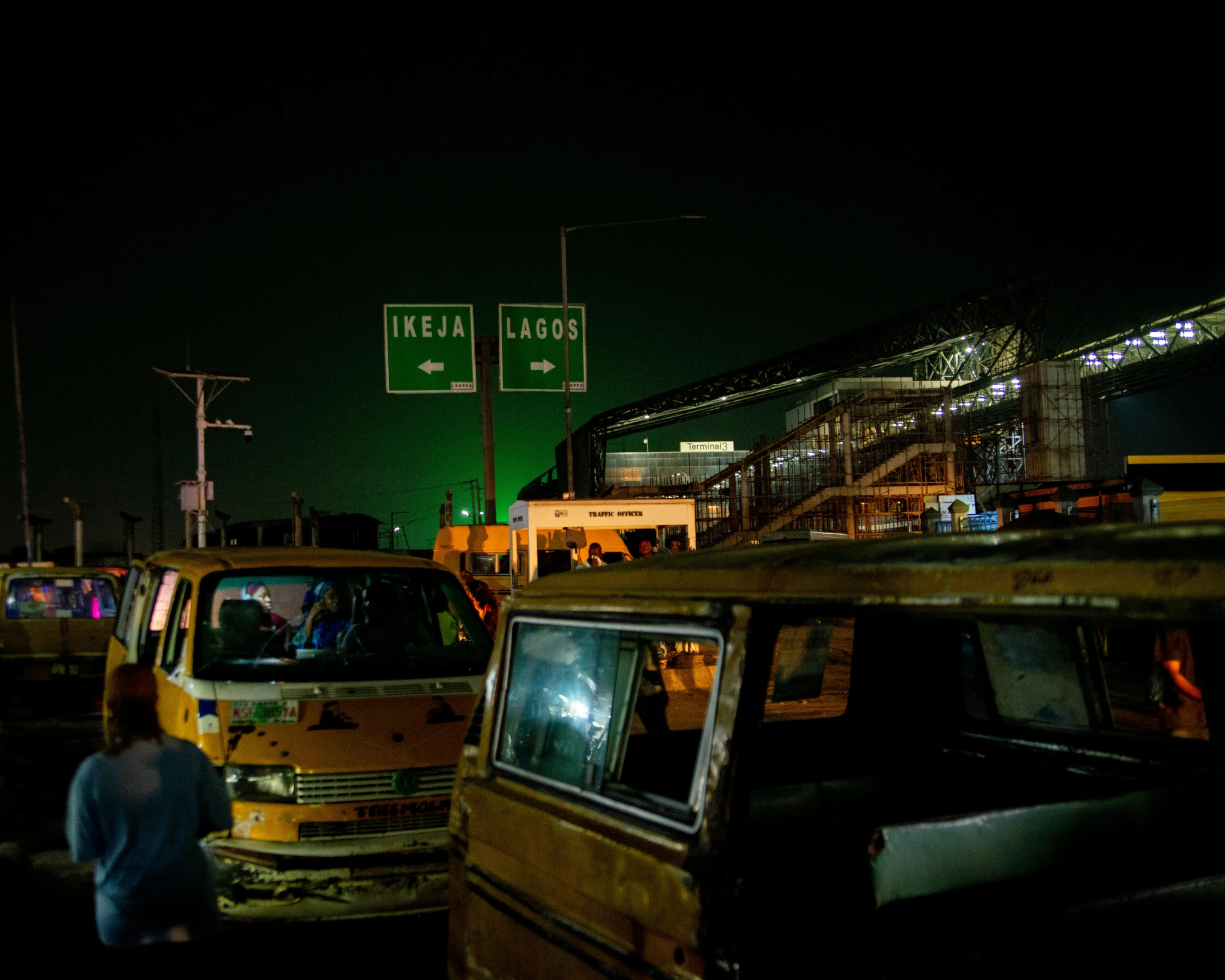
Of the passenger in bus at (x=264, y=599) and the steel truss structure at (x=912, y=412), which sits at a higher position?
the steel truss structure at (x=912, y=412)

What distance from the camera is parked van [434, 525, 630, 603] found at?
19125 mm

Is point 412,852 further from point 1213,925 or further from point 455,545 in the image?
point 455,545

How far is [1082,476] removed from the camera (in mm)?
31609

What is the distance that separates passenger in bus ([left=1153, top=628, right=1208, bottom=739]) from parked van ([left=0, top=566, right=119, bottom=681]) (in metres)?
11.6

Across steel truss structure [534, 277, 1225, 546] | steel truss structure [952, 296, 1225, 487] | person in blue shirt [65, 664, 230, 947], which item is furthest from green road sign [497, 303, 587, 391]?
steel truss structure [952, 296, 1225, 487]

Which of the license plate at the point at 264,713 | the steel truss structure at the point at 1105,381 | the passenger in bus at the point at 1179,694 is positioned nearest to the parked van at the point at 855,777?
the passenger in bus at the point at 1179,694

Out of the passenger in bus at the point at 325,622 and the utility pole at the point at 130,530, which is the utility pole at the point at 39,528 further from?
the passenger in bus at the point at 325,622

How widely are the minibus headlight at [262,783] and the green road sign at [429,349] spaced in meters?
11.6

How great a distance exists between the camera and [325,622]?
6344 mm

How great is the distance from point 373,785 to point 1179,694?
15.3 feet

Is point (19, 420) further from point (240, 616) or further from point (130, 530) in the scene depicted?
point (240, 616)

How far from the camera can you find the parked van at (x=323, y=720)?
Result: 462 centimetres

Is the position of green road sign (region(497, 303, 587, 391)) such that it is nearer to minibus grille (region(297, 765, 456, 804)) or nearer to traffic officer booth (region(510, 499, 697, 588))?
traffic officer booth (region(510, 499, 697, 588))

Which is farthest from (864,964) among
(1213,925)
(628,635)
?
(628,635)
